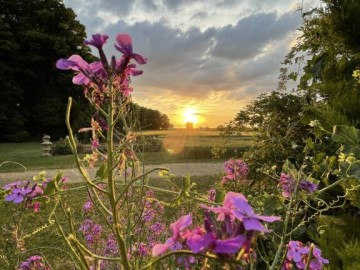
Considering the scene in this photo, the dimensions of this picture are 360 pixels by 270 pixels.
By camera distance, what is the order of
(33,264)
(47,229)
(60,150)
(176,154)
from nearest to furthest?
(33,264)
(47,229)
(176,154)
(60,150)

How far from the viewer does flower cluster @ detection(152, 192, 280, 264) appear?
1.93 ft

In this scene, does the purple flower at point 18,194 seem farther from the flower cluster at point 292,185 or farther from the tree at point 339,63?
the tree at point 339,63

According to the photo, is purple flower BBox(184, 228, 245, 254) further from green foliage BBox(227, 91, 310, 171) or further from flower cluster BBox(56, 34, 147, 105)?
green foliage BBox(227, 91, 310, 171)

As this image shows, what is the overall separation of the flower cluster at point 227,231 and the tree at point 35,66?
30598 mm

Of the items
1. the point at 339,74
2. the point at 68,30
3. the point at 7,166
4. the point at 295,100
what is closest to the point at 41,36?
the point at 68,30

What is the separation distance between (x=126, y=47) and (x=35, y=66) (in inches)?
1322

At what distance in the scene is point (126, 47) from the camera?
0.90 m

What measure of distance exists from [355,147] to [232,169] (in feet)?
8.49

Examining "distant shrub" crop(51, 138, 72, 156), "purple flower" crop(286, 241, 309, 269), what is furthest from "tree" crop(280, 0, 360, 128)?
"distant shrub" crop(51, 138, 72, 156)

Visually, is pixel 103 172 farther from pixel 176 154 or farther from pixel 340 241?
pixel 176 154

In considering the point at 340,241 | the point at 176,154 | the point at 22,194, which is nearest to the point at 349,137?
the point at 340,241

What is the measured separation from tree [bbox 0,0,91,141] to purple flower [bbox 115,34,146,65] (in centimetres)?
3034

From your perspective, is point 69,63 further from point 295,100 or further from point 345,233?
point 295,100

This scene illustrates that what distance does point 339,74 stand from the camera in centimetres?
275
